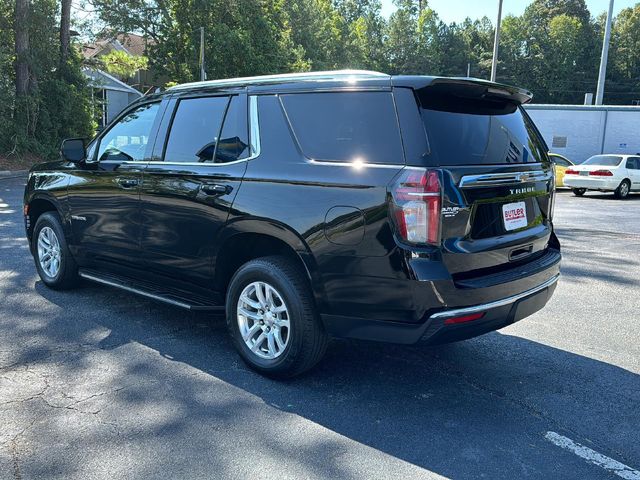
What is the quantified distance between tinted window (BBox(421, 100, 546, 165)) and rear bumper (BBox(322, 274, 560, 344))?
85 centimetres

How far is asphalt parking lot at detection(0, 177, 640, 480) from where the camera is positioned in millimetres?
2941

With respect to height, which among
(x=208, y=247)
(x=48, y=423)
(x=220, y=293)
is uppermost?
(x=208, y=247)

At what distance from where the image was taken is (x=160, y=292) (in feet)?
15.5

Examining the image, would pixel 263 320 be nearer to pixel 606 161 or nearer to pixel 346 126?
pixel 346 126

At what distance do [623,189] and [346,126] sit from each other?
18310 mm

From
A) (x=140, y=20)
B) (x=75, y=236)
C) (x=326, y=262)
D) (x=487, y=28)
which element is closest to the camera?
(x=326, y=262)

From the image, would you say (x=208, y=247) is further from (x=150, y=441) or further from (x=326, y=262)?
(x=150, y=441)

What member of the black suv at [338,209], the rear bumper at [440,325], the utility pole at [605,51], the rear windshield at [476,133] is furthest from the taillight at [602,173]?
the rear bumper at [440,325]

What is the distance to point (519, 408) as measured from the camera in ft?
11.8

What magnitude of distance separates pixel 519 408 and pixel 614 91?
3038 inches

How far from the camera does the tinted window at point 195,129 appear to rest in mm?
4355

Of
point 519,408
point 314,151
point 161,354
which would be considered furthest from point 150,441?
point 519,408

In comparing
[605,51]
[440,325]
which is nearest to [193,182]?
[440,325]

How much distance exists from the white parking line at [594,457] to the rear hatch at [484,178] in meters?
0.92
